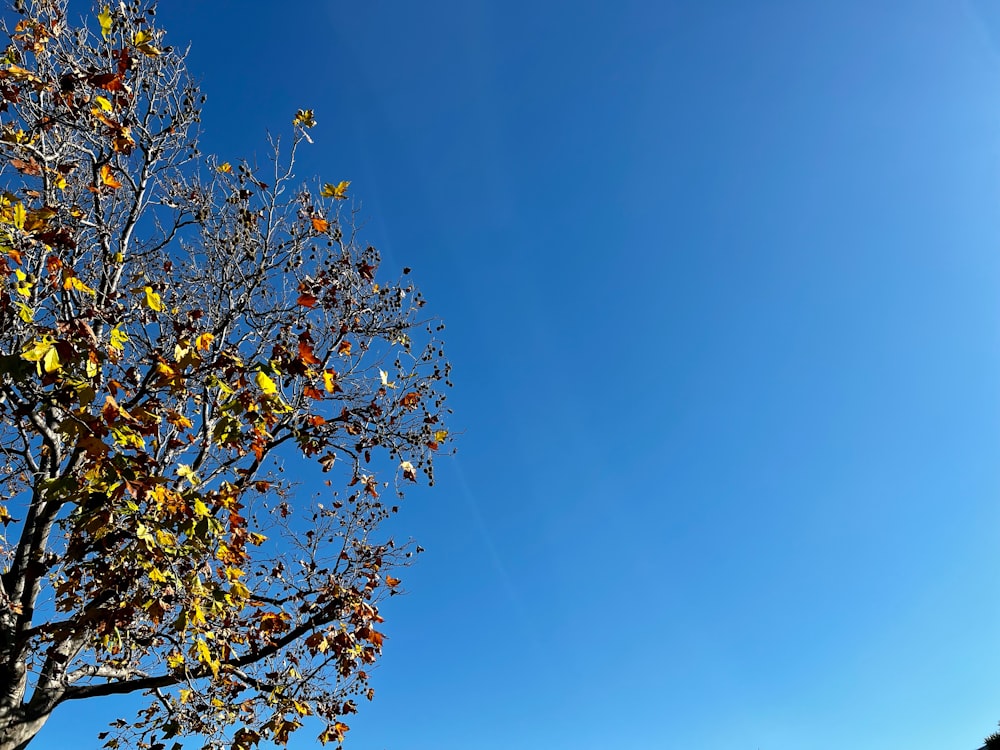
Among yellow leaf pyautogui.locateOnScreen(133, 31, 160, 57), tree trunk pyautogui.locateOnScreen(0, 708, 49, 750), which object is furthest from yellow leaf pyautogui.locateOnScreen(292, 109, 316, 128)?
tree trunk pyautogui.locateOnScreen(0, 708, 49, 750)

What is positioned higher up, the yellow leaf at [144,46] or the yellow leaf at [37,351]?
the yellow leaf at [144,46]

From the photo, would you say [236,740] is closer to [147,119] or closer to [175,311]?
[175,311]

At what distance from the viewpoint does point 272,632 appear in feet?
28.5

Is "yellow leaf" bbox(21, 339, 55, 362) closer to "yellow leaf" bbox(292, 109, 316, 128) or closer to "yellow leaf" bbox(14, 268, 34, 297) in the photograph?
"yellow leaf" bbox(14, 268, 34, 297)

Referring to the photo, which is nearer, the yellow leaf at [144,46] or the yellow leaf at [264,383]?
the yellow leaf at [264,383]

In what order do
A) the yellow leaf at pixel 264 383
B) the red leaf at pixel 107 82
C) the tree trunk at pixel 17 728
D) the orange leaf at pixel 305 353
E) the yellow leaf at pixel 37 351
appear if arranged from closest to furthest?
the yellow leaf at pixel 37 351
the yellow leaf at pixel 264 383
the orange leaf at pixel 305 353
the red leaf at pixel 107 82
the tree trunk at pixel 17 728

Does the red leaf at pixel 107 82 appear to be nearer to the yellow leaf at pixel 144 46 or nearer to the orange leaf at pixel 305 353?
the yellow leaf at pixel 144 46

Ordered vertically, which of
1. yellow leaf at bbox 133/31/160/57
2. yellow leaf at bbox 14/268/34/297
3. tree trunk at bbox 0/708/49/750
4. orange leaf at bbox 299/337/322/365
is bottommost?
tree trunk at bbox 0/708/49/750

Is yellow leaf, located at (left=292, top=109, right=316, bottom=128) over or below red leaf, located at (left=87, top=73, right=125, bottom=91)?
over

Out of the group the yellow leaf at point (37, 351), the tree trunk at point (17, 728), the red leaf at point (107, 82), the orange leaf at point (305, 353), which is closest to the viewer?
the yellow leaf at point (37, 351)

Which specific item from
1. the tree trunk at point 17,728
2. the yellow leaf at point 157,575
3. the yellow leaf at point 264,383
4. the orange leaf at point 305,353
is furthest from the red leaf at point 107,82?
A: the tree trunk at point 17,728

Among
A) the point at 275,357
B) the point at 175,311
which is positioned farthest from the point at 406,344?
the point at 275,357

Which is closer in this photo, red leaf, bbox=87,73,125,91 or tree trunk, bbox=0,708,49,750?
red leaf, bbox=87,73,125,91

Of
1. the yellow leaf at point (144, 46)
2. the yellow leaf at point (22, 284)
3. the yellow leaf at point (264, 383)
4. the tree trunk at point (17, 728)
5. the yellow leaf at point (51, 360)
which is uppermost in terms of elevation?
the yellow leaf at point (144, 46)
